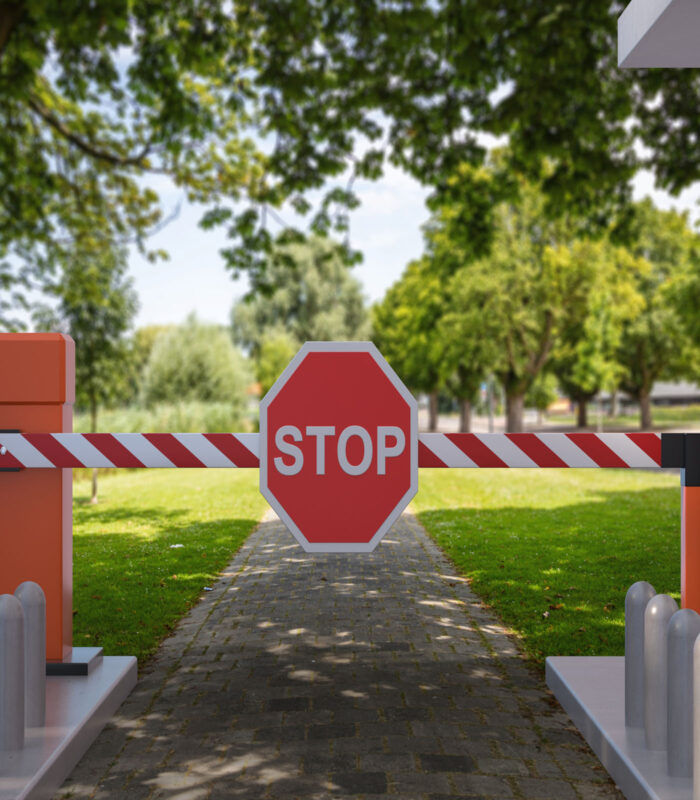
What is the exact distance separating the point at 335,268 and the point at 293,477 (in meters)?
48.0

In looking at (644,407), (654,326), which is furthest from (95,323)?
(644,407)

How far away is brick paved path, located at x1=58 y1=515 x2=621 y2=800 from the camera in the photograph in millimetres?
3729

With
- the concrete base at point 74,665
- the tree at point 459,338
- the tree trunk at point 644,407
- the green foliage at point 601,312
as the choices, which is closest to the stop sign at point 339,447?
the concrete base at point 74,665

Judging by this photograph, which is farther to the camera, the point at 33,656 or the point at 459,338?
the point at 459,338

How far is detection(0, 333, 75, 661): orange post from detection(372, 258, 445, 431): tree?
25177mm

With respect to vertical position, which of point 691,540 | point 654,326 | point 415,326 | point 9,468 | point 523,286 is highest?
point 523,286

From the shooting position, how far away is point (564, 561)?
9086 mm

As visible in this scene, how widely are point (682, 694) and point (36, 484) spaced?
357cm

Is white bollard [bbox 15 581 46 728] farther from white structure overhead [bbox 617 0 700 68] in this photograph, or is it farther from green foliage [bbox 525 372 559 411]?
green foliage [bbox 525 372 559 411]

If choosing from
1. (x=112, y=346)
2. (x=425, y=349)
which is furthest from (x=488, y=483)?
(x=425, y=349)

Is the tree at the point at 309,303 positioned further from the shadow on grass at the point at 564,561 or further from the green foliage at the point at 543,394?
the shadow on grass at the point at 564,561

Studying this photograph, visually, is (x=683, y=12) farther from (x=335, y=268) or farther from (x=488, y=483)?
(x=335, y=268)

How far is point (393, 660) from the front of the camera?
556 centimetres

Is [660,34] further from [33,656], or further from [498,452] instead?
[33,656]
